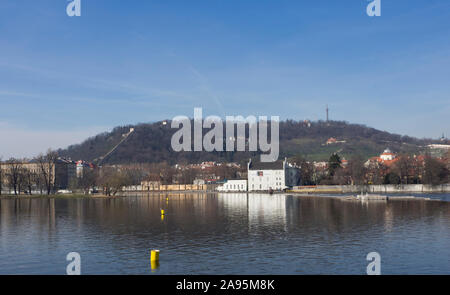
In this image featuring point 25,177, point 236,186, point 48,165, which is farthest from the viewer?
point 236,186

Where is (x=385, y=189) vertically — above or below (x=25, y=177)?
below

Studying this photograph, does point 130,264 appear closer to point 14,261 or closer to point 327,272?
point 14,261

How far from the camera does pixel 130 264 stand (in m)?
21.0

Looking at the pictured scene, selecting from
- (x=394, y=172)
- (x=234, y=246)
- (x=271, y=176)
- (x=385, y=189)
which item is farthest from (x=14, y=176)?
(x=234, y=246)

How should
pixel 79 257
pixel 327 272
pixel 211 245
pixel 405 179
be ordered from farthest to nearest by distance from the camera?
pixel 405 179, pixel 211 245, pixel 79 257, pixel 327 272

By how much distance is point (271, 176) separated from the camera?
128875 mm

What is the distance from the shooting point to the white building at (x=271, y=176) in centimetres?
12762

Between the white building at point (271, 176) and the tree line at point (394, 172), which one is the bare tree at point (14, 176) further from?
the tree line at point (394, 172)

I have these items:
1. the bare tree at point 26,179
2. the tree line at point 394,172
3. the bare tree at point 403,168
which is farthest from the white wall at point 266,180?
the bare tree at point 26,179

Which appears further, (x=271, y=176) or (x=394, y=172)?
(x=271, y=176)

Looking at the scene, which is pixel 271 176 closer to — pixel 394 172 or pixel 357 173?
pixel 357 173
